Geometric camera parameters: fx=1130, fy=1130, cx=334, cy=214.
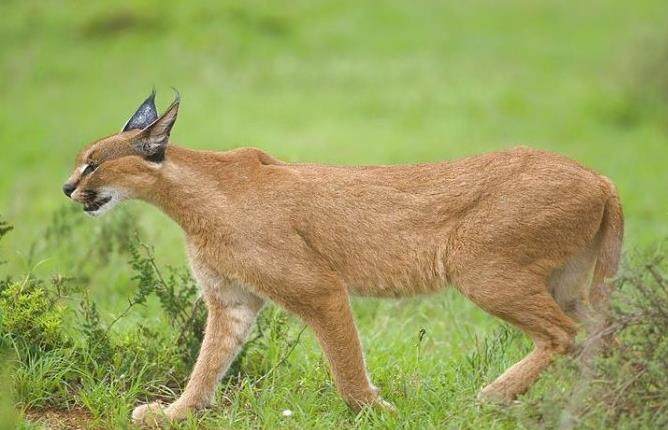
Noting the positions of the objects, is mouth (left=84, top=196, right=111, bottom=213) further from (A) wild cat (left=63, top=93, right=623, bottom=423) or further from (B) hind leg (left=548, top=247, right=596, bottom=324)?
(B) hind leg (left=548, top=247, right=596, bottom=324)

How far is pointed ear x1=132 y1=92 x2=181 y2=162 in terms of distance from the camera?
5.75 meters

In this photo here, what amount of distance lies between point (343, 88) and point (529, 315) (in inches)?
513

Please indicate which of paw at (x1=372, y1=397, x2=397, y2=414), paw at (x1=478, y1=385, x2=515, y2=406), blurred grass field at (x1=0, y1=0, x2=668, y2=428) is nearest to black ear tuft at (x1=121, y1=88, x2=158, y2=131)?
paw at (x1=372, y1=397, x2=397, y2=414)

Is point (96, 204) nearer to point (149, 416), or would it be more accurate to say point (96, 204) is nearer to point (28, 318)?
point (28, 318)

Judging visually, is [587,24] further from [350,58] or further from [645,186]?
[645,186]

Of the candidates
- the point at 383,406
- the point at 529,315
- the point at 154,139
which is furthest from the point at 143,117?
the point at 529,315

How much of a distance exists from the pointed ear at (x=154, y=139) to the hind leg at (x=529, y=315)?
1747mm

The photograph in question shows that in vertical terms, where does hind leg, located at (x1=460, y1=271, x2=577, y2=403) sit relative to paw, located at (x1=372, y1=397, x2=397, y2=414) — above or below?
above

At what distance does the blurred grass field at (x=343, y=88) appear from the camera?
42.1 ft

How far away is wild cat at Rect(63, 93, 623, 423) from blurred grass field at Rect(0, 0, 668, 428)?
69.8 inches

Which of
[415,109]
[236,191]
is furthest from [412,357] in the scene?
[415,109]

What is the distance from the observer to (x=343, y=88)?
18422mm

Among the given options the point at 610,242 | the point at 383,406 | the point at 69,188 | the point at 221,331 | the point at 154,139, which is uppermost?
the point at 154,139

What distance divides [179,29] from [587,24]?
8.31 m
